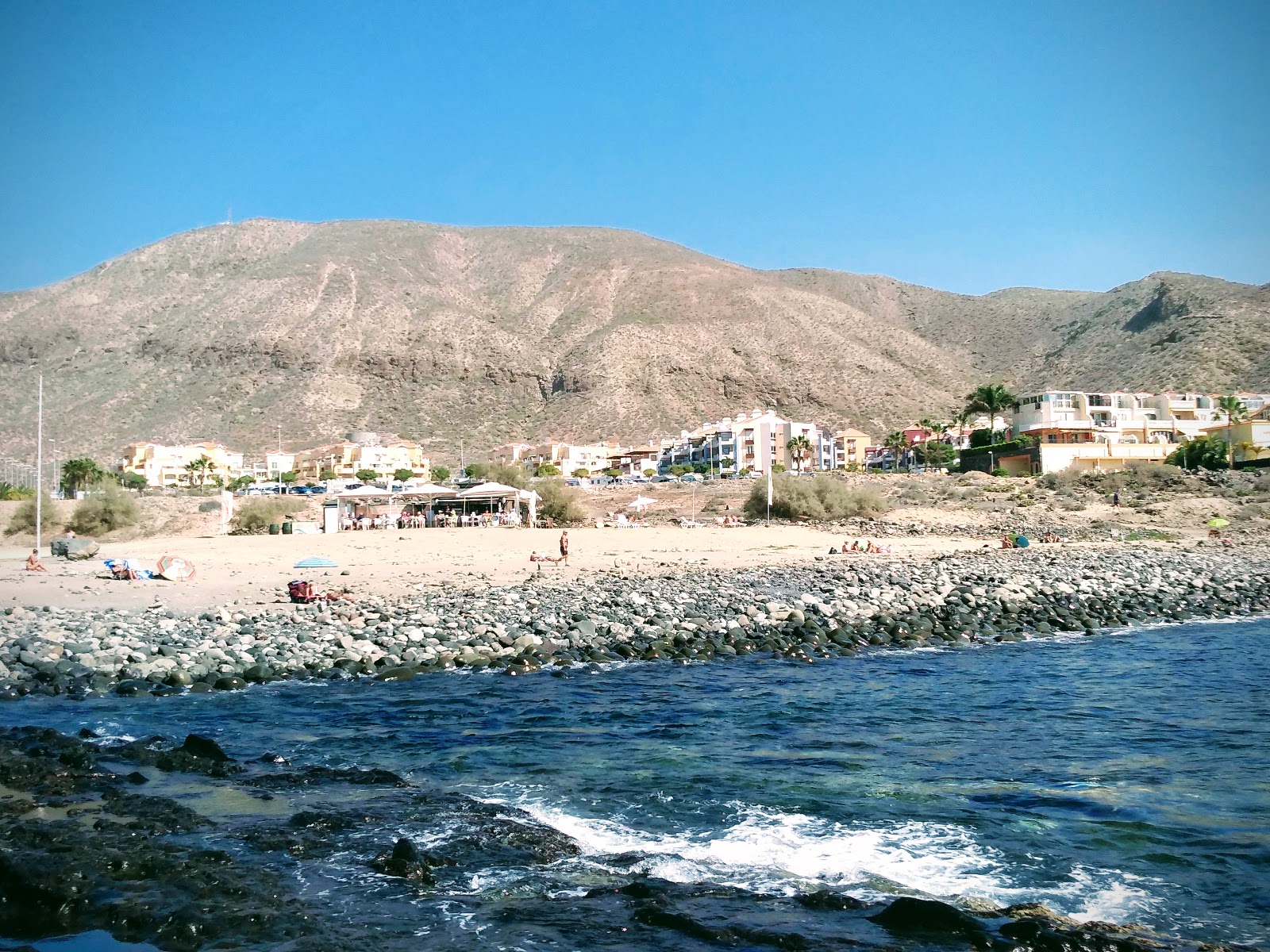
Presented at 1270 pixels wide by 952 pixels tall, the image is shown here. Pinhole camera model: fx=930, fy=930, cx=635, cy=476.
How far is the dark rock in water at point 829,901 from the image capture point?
5.00 m

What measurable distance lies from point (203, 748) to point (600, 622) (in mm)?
7533

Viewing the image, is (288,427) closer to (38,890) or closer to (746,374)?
(746,374)

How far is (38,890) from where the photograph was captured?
4801 millimetres

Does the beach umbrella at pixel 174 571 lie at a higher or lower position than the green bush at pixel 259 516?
lower

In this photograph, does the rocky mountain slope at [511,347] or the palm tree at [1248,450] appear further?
the rocky mountain slope at [511,347]

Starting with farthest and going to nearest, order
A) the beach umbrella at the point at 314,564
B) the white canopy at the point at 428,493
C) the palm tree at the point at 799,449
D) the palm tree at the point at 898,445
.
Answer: the palm tree at the point at 898,445, the palm tree at the point at 799,449, the white canopy at the point at 428,493, the beach umbrella at the point at 314,564

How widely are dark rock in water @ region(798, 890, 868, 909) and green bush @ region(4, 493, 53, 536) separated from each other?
38.7 metres

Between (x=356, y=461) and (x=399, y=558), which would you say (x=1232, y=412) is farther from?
(x=356, y=461)

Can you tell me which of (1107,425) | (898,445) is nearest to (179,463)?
(898,445)

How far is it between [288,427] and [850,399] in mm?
53933

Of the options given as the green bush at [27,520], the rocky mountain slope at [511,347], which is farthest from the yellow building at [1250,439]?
the green bush at [27,520]

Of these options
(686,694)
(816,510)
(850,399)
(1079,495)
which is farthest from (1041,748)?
(850,399)

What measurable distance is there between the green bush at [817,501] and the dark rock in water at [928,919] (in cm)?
3581

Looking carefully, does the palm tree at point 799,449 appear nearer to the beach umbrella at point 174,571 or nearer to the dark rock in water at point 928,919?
the beach umbrella at point 174,571
